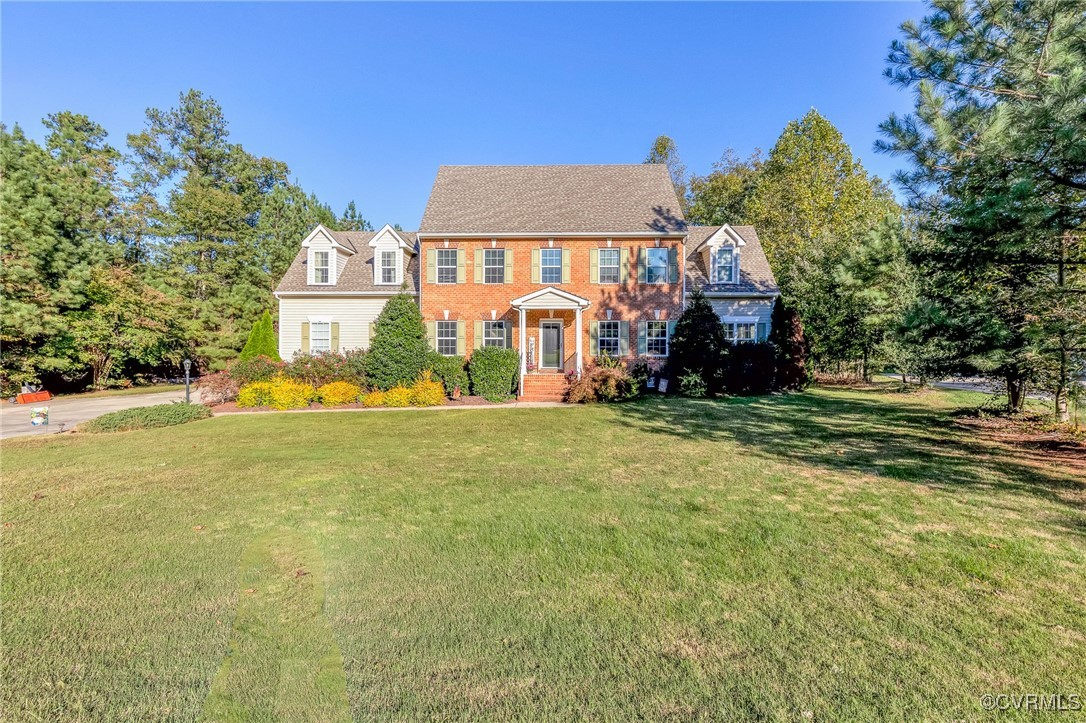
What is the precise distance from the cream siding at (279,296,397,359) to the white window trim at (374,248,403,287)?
1018 millimetres

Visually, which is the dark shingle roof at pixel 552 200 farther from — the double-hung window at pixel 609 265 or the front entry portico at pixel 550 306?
the front entry portico at pixel 550 306

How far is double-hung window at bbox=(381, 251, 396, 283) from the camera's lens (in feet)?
67.4

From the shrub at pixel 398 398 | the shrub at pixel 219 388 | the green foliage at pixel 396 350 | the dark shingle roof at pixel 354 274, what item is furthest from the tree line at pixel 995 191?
the shrub at pixel 219 388

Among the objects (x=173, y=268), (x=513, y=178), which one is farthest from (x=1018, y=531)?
(x=173, y=268)

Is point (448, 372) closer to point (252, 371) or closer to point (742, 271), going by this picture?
point (252, 371)

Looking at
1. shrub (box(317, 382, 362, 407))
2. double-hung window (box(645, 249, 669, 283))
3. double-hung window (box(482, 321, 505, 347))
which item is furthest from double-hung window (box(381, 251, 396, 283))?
double-hung window (box(645, 249, 669, 283))

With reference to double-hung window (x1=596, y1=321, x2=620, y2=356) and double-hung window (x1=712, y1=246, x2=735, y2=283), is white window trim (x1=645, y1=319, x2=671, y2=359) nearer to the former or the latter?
double-hung window (x1=596, y1=321, x2=620, y2=356)

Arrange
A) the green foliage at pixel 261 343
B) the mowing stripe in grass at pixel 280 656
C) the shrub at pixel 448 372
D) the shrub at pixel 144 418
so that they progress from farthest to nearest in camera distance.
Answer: the green foliage at pixel 261 343
the shrub at pixel 448 372
the shrub at pixel 144 418
the mowing stripe in grass at pixel 280 656

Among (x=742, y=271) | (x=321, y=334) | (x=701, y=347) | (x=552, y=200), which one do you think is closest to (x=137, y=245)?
(x=321, y=334)

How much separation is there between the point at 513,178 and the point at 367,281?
820cm

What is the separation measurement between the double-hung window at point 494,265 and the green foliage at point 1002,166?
45.5ft

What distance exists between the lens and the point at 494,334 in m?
19.2

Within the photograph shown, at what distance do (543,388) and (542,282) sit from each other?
469 centimetres

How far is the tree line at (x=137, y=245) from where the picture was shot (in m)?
17.4
